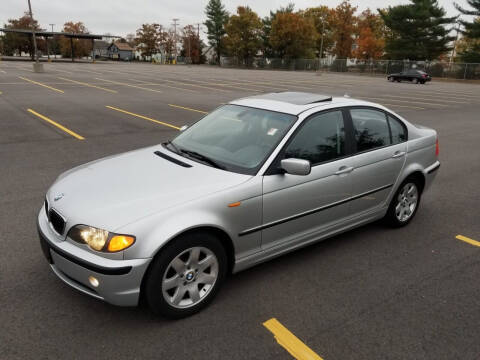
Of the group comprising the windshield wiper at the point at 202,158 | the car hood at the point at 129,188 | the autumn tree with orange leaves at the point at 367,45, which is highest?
the autumn tree with orange leaves at the point at 367,45

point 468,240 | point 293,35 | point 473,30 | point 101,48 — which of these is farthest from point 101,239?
point 101,48

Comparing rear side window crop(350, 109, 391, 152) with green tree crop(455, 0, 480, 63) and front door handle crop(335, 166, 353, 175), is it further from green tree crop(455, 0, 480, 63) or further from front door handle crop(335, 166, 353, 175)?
green tree crop(455, 0, 480, 63)

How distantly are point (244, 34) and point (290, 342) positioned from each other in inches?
3148

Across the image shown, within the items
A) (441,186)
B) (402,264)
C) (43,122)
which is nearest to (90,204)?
(402,264)

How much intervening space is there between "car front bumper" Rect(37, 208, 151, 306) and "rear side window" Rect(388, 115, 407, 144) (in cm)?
319

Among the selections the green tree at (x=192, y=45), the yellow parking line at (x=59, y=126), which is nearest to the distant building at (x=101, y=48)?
the green tree at (x=192, y=45)

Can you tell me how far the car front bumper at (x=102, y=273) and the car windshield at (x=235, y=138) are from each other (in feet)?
3.88

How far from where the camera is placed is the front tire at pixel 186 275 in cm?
282

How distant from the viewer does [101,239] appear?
2723mm

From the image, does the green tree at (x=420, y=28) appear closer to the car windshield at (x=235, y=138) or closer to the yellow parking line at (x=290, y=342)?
the car windshield at (x=235, y=138)

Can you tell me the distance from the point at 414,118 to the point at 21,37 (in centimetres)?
10196

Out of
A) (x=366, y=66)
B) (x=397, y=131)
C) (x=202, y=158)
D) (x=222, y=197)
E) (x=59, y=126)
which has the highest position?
(x=366, y=66)

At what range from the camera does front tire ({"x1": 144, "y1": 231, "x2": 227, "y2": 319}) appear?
282 centimetres

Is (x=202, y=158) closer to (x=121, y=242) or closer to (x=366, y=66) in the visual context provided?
(x=121, y=242)
